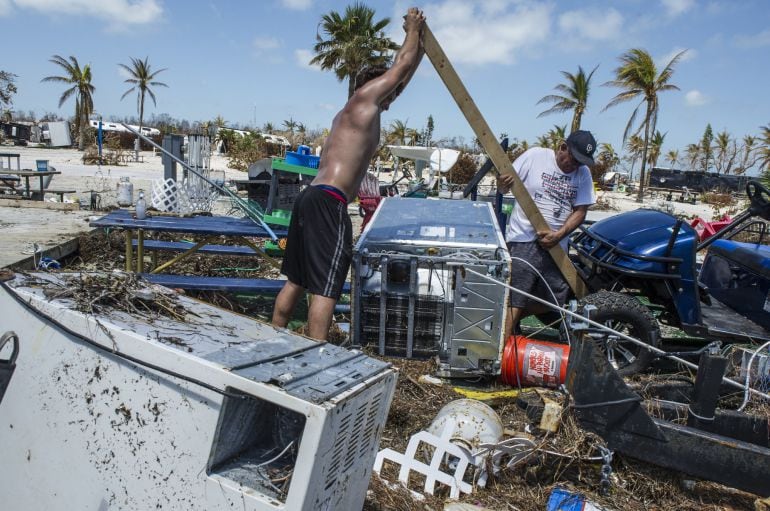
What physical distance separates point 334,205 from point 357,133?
48cm

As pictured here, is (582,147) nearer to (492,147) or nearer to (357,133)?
(492,147)

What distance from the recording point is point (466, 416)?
307 centimetres

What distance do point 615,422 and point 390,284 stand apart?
72.1 inches

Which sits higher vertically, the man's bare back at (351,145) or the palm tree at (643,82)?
the palm tree at (643,82)

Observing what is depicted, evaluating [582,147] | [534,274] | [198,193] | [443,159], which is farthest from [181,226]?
[443,159]

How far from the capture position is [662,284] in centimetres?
439

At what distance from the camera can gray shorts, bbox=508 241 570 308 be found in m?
4.54

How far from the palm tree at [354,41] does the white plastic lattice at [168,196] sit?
62.9 ft

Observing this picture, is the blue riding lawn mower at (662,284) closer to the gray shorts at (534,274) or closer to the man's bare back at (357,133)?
the gray shorts at (534,274)

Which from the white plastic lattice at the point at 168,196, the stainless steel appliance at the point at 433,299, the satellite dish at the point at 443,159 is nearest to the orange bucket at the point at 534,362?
the stainless steel appliance at the point at 433,299

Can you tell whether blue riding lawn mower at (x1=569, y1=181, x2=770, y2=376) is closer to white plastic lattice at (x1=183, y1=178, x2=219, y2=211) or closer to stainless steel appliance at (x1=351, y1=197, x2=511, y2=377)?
stainless steel appliance at (x1=351, y1=197, x2=511, y2=377)

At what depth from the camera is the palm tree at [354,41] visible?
85.3ft

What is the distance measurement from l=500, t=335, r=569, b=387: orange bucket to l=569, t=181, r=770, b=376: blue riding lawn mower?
348 mm

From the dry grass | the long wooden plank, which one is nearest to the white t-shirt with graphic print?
the long wooden plank
